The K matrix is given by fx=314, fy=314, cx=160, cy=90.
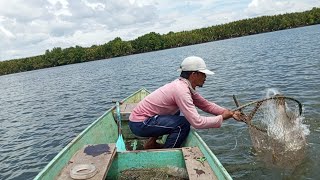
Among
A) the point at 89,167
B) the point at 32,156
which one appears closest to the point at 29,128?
the point at 32,156

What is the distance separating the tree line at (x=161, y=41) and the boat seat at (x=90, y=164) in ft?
361

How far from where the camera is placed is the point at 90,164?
484 centimetres

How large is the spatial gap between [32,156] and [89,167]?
734 centimetres

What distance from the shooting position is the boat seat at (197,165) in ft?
15.2

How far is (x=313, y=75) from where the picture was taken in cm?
1692

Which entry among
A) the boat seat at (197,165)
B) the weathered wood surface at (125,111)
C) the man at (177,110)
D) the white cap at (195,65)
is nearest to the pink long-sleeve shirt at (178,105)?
the man at (177,110)

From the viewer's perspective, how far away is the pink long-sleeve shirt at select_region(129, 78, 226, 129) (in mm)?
5652

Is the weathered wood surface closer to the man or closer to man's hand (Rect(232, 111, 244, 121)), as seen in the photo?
the man

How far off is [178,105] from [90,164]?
192 centimetres

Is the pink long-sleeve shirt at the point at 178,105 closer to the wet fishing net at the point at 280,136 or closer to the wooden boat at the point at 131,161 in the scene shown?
the wooden boat at the point at 131,161

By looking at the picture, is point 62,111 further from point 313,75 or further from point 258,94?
point 313,75

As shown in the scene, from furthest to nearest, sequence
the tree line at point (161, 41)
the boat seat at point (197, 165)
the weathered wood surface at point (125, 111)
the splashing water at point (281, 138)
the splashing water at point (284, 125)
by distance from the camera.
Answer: the tree line at point (161, 41) < the weathered wood surface at point (125, 111) < the splashing water at point (281, 138) < the splashing water at point (284, 125) < the boat seat at point (197, 165)

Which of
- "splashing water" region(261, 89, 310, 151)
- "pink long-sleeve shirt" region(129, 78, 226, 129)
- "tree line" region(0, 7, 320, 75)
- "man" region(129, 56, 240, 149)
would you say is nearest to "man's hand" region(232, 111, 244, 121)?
"man" region(129, 56, 240, 149)

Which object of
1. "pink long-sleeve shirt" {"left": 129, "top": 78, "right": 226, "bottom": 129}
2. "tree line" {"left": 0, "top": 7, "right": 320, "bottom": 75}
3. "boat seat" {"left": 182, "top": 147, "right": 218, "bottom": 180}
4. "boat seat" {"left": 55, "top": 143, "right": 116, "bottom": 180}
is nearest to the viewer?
"boat seat" {"left": 55, "top": 143, "right": 116, "bottom": 180}
